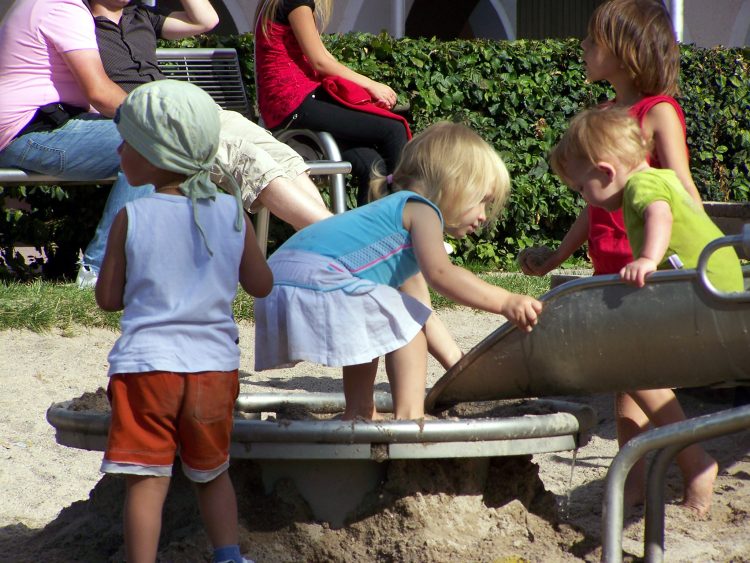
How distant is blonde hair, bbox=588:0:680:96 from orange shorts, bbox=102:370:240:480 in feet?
5.89

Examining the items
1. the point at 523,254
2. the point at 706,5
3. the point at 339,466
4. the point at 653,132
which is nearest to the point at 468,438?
the point at 339,466

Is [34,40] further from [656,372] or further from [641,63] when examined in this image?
[656,372]

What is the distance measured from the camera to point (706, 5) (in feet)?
40.2

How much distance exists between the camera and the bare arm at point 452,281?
2.33m

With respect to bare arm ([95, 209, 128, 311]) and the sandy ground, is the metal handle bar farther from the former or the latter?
bare arm ([95, 209, 128, 311])

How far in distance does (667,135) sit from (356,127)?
2038 mm

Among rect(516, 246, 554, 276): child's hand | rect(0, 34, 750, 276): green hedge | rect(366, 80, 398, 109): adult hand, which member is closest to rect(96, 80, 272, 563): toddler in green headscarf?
rect(516, 246, 554, 276): child's hand

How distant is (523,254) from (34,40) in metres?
2.32

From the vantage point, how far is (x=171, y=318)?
6.91 feet

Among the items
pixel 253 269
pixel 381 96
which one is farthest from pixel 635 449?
pixel 381 96

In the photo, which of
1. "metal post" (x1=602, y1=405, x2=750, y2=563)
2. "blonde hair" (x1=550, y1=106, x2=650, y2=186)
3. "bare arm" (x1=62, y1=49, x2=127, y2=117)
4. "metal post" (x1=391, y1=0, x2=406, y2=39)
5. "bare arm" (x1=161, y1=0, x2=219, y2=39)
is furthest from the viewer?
"metal post" (x1=391, y1=0, x2=406, y2=39)

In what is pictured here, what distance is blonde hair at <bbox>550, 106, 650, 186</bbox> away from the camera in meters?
2.72

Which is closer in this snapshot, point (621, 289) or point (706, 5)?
point (621, 289)

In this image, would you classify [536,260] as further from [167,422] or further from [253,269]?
[167,422]
